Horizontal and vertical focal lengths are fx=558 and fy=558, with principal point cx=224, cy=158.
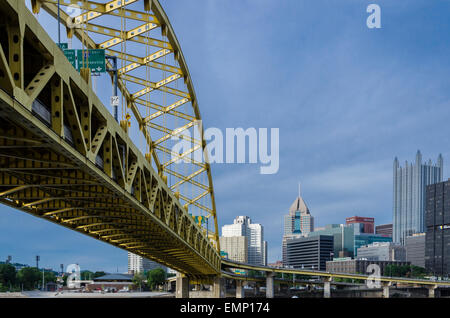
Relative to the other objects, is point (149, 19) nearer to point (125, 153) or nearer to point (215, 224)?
point (125, 153)

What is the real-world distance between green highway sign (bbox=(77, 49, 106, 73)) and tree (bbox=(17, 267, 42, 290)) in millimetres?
156370

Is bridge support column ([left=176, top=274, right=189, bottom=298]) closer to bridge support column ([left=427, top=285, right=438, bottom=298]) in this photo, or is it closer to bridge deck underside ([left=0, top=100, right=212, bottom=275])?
bridge deck underside ([left=0, top=100, right=212, bottom=275])

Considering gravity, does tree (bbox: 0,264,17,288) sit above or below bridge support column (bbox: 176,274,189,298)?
below

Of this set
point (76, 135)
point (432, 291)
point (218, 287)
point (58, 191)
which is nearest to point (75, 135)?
point (76, 135)

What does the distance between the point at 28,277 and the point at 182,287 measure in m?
72.3

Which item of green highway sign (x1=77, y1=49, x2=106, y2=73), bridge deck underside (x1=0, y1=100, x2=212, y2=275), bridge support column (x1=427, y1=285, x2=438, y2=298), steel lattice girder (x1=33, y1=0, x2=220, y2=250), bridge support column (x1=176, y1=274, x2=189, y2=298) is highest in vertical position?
steel lattice girder (x1=33, y1=0, x2=220, y2=250)

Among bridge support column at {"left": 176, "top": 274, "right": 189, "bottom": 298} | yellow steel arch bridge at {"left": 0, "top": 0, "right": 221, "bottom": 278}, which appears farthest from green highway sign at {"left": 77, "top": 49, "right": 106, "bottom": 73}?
bridge support column at {"left": 176, "top": 274, "right": 189, "bottom": 298}

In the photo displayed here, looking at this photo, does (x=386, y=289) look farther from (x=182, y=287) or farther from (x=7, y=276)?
(x=7, y=276)

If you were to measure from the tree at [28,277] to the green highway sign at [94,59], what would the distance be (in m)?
156

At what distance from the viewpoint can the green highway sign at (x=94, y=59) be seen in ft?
71.6

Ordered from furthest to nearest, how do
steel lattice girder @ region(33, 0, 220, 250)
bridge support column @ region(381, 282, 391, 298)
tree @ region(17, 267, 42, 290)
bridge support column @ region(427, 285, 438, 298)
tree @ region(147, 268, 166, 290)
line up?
tree @ region(147, 268, 166, 290) < bridge support column @ region(381, 282, 391, 298) < bridge support column @ region(427, 285, 438, 298) < tree @ region(17, 267, 42, 290) < steel lattice girder @ region(33, 0, 220, 250)

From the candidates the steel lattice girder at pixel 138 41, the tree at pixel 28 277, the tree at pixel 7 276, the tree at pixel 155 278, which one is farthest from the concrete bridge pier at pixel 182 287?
the tree at pixel 155 278

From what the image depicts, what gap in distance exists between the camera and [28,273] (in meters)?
167

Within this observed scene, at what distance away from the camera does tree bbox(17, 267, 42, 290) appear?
165 m
